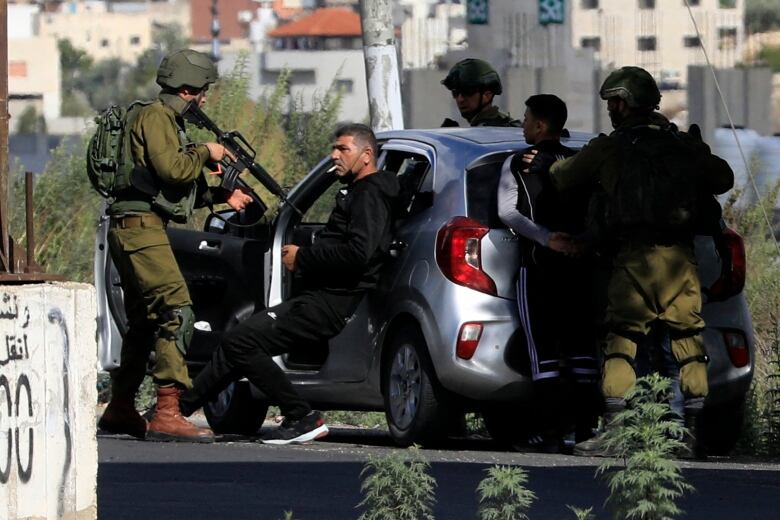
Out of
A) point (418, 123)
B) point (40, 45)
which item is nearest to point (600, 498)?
point (418, 123)

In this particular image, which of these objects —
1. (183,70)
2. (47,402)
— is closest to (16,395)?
(47,402)

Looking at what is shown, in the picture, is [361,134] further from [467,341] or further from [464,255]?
[467,341]

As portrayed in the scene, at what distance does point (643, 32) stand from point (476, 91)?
80639mm

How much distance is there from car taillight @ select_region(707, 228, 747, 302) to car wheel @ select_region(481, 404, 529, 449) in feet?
4.03

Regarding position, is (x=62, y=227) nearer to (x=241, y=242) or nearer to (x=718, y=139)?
(x=241, y=242)

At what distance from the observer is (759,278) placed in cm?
1466

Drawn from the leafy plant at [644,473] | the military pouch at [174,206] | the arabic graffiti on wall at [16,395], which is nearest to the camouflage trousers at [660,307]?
the military pouch at [174,206]

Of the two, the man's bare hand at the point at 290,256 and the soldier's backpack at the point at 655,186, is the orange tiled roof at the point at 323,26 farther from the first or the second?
the soldier's backpack at the point at 655,186

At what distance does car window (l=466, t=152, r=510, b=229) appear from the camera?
29.8 ft

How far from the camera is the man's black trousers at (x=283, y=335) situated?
9.47m

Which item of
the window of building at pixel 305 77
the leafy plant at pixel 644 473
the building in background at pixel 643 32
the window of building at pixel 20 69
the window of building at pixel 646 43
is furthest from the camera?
the window of building at pixel 20 69

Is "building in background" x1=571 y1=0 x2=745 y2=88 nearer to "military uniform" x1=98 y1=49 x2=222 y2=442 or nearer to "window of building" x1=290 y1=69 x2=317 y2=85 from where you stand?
"window of building" x1=290 y1=69 x2=317 y2=85

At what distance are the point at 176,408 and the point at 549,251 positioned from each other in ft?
6.52

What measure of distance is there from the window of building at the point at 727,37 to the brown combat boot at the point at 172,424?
216 feet
